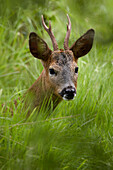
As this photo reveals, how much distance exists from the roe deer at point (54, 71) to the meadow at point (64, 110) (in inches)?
5.5

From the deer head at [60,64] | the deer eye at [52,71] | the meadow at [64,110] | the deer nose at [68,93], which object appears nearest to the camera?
the meadow at [64,110]

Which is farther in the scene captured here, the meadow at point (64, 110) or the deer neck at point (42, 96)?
the deer neck at point (42, 96)

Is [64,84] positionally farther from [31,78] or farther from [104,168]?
[31,78]

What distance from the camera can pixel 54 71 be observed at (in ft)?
9.42

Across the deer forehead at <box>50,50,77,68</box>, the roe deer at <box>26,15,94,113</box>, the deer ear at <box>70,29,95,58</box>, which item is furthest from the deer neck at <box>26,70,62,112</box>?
the deer ear at <box>70,29,95,58</box>

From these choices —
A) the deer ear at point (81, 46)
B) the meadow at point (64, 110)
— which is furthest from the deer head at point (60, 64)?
the meadow at point (64, 110)

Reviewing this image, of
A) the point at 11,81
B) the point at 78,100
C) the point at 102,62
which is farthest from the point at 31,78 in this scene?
the point at 78,100

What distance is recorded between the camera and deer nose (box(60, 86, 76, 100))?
2597 millimetres

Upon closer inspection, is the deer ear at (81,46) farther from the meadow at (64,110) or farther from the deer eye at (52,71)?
the deer eye at (52,71)

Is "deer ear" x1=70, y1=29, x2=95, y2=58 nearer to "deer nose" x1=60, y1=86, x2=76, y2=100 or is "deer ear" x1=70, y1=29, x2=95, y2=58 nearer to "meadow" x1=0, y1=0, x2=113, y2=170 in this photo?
"meadow" x1=0, y1=0, x2=113, y2=170

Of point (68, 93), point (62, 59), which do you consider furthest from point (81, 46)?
point (68, 93)

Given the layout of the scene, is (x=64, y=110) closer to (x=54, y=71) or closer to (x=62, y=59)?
(x=54, y=71)

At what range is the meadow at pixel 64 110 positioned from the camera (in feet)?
3.84

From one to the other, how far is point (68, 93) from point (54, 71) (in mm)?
334
